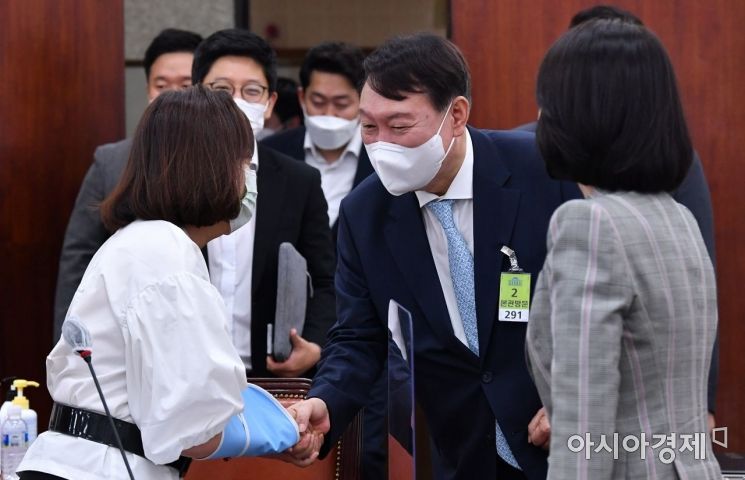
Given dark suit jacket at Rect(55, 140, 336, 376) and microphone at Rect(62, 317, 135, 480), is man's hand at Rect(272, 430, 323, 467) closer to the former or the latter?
microphone at Rect(62, 317, 135, 480)

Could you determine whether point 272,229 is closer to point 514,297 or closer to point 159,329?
point 514,297

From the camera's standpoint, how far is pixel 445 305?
272 centimetres

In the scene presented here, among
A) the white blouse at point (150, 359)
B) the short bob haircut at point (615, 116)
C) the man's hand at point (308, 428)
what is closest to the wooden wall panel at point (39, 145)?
the man's hand at point (308, 428)

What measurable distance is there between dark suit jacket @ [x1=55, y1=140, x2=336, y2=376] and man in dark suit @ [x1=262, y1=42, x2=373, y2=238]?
655mm

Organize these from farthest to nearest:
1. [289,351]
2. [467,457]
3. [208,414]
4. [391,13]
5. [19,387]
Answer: [391,13] < [289,351] < [19,387] < [467,457] < [208,414]

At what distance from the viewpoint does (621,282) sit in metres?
1.86

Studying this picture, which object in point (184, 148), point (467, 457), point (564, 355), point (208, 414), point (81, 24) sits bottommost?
point (467, 457)

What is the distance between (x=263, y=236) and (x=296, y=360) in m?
0.42

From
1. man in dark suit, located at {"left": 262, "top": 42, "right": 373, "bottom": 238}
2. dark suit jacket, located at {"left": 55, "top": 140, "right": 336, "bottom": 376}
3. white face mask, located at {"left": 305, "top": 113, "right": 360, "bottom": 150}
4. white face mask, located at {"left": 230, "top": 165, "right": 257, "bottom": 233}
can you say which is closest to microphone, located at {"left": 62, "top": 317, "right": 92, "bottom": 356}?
white face mask, located at {"left": 230, "top": 165, "right": 257, "bottom": 233}

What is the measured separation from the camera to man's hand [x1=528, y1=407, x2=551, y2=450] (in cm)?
252

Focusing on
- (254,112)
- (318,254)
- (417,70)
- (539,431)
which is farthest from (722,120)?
(539,431)

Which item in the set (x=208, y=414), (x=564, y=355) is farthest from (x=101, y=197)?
(x=564, y=355)

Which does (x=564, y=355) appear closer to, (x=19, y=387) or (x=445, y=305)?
(x=445, y=305)

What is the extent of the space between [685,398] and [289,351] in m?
1.87
